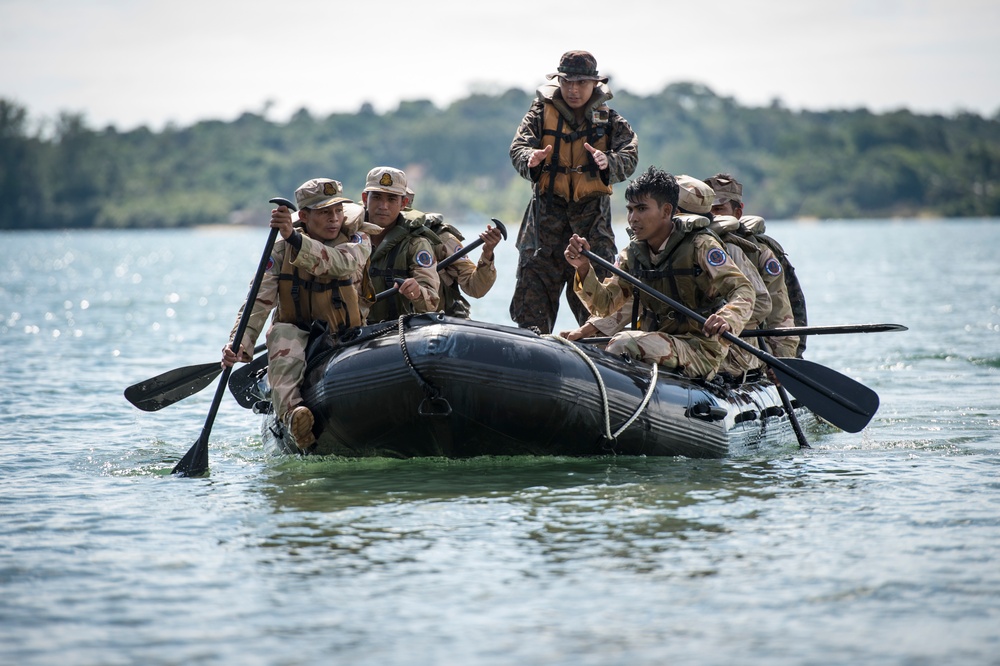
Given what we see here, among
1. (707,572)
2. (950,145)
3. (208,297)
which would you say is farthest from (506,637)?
(950,145)

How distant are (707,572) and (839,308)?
19.2 metres

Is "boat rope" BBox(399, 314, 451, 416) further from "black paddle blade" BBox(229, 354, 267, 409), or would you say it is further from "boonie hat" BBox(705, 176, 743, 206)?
"boonie hat" BBox(705, 176, 743, 206)

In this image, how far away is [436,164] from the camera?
118m

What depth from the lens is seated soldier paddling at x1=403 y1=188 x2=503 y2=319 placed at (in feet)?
27.4

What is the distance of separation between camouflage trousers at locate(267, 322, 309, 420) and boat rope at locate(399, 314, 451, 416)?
0.75 m

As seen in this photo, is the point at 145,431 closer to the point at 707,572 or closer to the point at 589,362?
the point at 589,362

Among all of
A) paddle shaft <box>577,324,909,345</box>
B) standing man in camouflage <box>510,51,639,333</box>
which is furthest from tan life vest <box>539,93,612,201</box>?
paddle shaft <box>577,324,909,345</box>

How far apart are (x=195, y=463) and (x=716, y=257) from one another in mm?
3300

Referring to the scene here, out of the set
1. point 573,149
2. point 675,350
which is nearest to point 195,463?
point 675,350

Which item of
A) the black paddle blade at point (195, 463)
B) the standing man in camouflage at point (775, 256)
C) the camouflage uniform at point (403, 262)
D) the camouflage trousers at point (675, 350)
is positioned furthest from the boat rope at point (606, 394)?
the black paddle blade at point (195, 463)

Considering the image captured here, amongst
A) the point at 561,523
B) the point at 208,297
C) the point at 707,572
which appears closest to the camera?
the point at 707,572

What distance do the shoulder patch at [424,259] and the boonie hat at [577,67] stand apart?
1.60m

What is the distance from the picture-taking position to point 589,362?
7.32 meters

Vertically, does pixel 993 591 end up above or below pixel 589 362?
below
